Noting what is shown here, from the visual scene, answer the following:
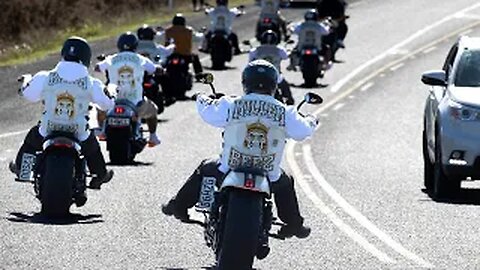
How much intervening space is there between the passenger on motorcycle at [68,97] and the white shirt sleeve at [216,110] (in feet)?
10.8

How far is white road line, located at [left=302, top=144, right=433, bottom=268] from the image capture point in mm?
13377

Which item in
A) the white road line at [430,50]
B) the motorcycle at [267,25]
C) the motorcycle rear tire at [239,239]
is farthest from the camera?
the white road line at [430,50]

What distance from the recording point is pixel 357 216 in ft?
53.6

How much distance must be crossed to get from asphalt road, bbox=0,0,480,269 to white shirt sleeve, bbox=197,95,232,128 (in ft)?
3.58

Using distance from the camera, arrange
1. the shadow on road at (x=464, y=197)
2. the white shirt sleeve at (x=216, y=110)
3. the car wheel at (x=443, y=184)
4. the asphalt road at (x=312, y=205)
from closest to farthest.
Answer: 1. the white shirt sleeve at (x=216, y=110)
2. the asphalt road at (x=312, y=205)
3. the shadow on road at (x=464, y=197)
4. the car wheel at (x=443, y=184)

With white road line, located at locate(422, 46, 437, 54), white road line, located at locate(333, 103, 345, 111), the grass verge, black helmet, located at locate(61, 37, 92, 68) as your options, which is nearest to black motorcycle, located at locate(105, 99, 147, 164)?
black helmet, located at locate(61, 37, 92, 68)

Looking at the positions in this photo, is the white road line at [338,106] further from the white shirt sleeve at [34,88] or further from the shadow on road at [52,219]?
the white shirt sleeve at [34,88]

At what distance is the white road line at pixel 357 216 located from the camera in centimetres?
1338

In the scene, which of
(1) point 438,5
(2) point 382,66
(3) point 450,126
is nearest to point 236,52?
(2) point 382,66

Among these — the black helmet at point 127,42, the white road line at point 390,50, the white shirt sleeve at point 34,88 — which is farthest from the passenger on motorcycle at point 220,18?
the white shirt sleeve at point 34,88

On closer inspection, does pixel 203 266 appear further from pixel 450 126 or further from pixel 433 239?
pixel 450 126

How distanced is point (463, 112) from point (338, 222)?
9.80 feet

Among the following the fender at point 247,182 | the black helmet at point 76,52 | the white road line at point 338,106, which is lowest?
the white road line at point 338,106

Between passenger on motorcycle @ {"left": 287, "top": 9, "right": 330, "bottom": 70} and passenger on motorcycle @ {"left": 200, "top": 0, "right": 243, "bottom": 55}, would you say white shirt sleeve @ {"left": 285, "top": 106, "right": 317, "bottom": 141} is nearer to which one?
passenger on motorcycle @ {"left": 287, "top": 9, "right": 330, "bottom": 70}
